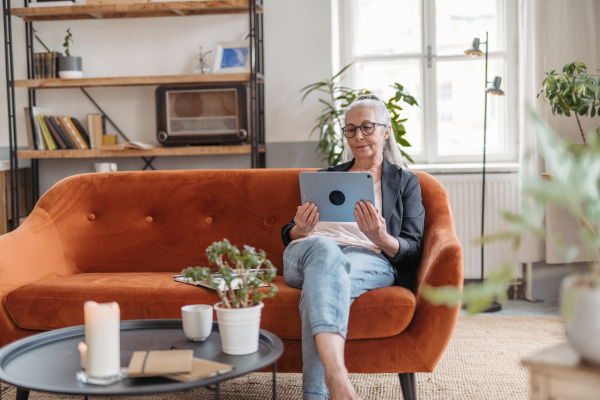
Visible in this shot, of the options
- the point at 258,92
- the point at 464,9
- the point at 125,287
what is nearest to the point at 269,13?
the point at 258,92

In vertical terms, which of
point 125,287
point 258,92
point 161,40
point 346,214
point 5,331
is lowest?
point 5,331

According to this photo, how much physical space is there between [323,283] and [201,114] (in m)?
2.04

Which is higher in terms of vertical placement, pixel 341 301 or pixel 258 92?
pixel 258 92

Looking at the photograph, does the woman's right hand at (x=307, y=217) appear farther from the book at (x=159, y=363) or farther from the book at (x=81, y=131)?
the book at (x=81, y=131)

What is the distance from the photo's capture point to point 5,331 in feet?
6.93

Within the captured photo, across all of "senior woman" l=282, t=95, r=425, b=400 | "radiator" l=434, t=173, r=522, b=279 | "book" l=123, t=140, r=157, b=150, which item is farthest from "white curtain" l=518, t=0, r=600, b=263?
"book" l=123, t=140, r=157, b=150

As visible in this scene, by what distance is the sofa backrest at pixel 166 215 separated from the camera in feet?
Result: 8.09

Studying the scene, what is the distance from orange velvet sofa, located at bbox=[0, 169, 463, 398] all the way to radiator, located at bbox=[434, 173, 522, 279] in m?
1.36

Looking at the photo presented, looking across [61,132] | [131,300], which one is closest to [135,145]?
[61,132]

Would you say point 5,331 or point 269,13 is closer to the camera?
point 5,331

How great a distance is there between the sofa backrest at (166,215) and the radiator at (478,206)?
1.50 meters

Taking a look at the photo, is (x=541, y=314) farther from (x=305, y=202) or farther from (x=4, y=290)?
(x=4, y=290)

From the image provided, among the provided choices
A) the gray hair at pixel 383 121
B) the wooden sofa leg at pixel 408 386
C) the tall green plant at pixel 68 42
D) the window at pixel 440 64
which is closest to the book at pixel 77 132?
the tall green plant at pixel 68 42

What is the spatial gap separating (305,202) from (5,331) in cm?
102
